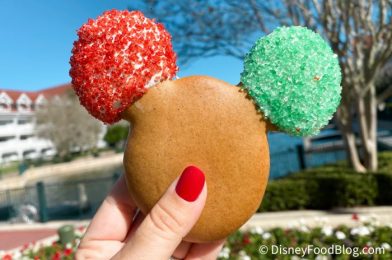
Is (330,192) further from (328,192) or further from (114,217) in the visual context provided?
(114,217)

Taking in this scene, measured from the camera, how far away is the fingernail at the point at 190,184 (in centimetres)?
157

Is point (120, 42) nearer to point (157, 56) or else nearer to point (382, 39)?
point (157, 56)

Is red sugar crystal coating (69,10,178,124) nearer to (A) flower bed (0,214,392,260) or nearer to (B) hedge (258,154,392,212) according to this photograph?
(A) flower bed (0,214,392,260)

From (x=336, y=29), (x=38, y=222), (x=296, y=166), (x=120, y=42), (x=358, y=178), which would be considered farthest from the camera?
(x=296, y=166)

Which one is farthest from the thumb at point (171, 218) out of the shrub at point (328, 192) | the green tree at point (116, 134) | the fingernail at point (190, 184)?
the green tree at point (116, 134)

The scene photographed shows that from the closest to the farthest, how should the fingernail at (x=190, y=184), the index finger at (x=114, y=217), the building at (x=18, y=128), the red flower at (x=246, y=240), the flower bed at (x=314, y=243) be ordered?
the fingernail at (x=190, y=184)
the index finger at (x=114, y=217)
the flower bed at (x=314, y=243)
the red flower at (x=246, y=240)
the building at (x=18, y=128)

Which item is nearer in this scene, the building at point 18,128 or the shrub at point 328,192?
the shrub at point 328,192

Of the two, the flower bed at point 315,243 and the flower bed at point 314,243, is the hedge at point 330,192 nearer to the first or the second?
the flower bed at point 315,243

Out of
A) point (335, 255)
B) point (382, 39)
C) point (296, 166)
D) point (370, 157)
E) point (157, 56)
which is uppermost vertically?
point (157, 56)

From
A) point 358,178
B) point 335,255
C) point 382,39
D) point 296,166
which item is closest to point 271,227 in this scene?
point 335,255

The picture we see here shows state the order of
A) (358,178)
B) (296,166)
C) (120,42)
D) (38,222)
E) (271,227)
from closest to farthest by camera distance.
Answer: (120,42) < (271,227) < (358,178) < (38,222) < (296,166)

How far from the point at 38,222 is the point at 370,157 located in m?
10.1

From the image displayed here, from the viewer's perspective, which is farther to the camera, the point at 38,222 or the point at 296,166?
the point at 296,166

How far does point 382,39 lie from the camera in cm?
918
